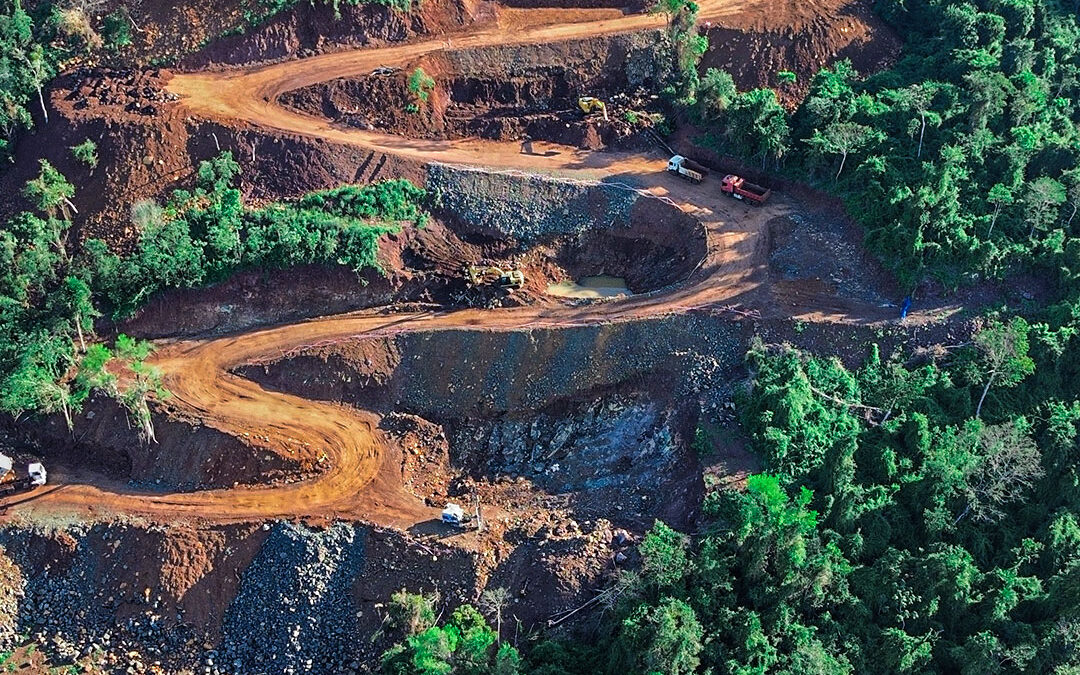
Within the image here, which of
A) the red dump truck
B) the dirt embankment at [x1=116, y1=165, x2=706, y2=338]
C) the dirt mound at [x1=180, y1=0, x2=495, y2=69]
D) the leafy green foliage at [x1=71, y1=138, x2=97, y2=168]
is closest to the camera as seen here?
the dirt embankment at [x1=116, y1=165, x2=706, y2=338]

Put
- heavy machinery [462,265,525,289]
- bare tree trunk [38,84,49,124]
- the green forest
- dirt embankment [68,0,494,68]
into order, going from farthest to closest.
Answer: dirt embankment [68,0,494,68] → bare tree trunk [38,84,49,124] → heavy machinery [462,265,525,289] → the green forest

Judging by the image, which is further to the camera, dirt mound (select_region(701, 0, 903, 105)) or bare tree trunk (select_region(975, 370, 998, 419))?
dirt mound (select_region(701, 0, 903, 105))

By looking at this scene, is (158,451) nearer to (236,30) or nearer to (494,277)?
(494,277)

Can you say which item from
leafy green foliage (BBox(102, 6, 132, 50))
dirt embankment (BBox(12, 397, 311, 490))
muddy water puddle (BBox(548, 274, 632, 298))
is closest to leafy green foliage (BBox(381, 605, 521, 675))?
dirt embankment (BBox(12, 397, 311, 490))

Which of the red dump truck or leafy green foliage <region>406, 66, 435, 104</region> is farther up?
leafy green foliage <region>406, 66, 435, 104</region>

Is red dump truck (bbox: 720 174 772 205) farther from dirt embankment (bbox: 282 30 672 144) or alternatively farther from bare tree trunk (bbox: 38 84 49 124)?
bare tree trunk (bbox: 38 84 49 124)

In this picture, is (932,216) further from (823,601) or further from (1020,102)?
(823,601)

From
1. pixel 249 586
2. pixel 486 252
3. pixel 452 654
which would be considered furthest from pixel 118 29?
pixel 452 654
